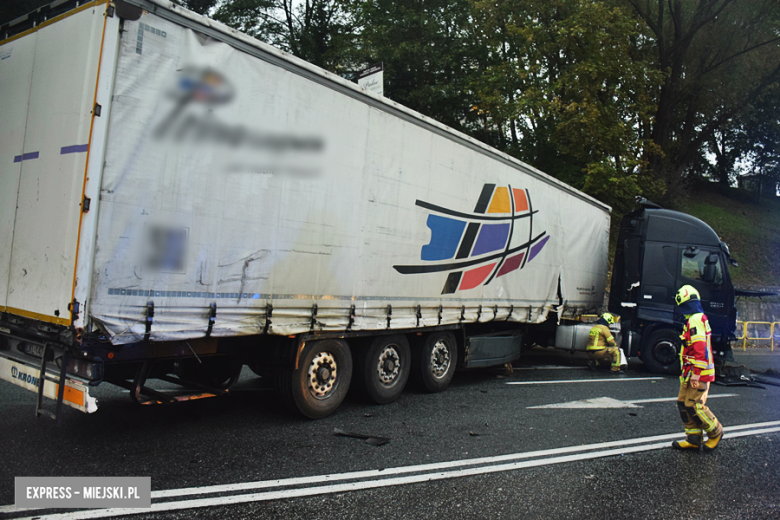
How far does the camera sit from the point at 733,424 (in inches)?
261

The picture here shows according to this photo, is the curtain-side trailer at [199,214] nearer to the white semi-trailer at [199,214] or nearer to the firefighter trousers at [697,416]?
the white semi-trailer at [199,214]

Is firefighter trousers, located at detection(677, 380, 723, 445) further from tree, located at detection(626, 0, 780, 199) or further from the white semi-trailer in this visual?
tree, located at detection(626, 0, 780, 199)

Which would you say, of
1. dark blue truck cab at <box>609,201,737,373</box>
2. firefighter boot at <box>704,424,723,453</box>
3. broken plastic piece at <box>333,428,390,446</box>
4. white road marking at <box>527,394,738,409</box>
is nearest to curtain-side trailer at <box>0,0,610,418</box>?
broken plastic piece at <box>333,428,390,446</box>

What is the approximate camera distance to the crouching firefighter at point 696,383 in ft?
17.5

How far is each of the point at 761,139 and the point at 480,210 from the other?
148 ft

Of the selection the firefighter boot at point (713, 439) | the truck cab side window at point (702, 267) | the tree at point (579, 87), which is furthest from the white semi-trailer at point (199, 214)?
the tree at point (579, 87)

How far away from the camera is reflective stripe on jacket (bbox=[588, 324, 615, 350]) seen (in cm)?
1059

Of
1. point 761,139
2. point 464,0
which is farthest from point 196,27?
point 761,139

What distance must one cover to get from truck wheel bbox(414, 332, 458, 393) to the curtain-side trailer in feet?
1.09

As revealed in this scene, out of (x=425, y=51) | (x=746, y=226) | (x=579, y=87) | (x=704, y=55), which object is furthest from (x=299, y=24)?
(x=746, y=226)

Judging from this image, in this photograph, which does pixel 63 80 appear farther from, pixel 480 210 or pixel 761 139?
pixel 761 139

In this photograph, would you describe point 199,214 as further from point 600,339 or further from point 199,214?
point 600,339

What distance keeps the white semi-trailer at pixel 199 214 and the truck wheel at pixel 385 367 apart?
0.02m

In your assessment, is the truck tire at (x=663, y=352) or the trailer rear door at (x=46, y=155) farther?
the truck tire at (x=663, y=352)
